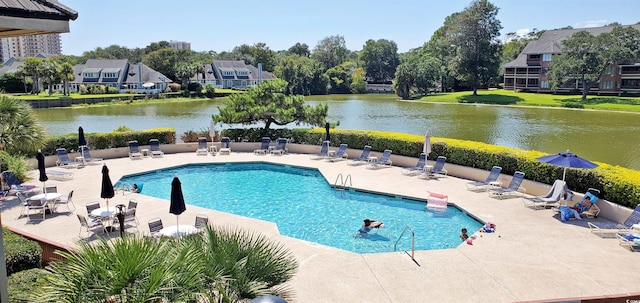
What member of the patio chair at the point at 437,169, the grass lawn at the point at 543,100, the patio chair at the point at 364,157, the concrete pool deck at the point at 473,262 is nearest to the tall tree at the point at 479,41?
the grass lawn at the point at 543,100

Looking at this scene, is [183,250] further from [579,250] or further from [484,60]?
[484,60]

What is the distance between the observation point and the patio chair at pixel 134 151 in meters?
22.8

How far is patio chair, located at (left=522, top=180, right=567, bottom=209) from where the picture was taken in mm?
14312

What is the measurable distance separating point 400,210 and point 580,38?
57.9 meters

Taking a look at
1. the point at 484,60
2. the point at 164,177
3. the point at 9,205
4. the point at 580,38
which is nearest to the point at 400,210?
the point at 164,177

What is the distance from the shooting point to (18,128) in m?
17.6

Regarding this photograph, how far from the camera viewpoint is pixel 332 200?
16.9 metres

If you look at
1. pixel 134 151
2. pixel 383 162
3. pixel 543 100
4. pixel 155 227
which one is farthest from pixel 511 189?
pixel 543 100

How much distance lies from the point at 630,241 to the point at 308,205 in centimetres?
940

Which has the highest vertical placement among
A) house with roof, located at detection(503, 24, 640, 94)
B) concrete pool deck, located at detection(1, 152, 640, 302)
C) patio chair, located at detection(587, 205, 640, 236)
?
house with roof, located at detection(503, 24, 640, 94)

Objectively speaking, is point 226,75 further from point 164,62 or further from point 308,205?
point 308,205

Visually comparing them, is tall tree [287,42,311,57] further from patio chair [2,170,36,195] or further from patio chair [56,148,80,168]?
patio chair [2,170,36,195]

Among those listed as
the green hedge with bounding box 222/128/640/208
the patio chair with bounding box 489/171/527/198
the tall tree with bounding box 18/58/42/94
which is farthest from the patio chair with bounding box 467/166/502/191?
the tall tree with bounding box 18/58/42/94

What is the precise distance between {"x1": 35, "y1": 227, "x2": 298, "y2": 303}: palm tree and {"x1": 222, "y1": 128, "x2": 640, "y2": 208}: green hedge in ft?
39.5
